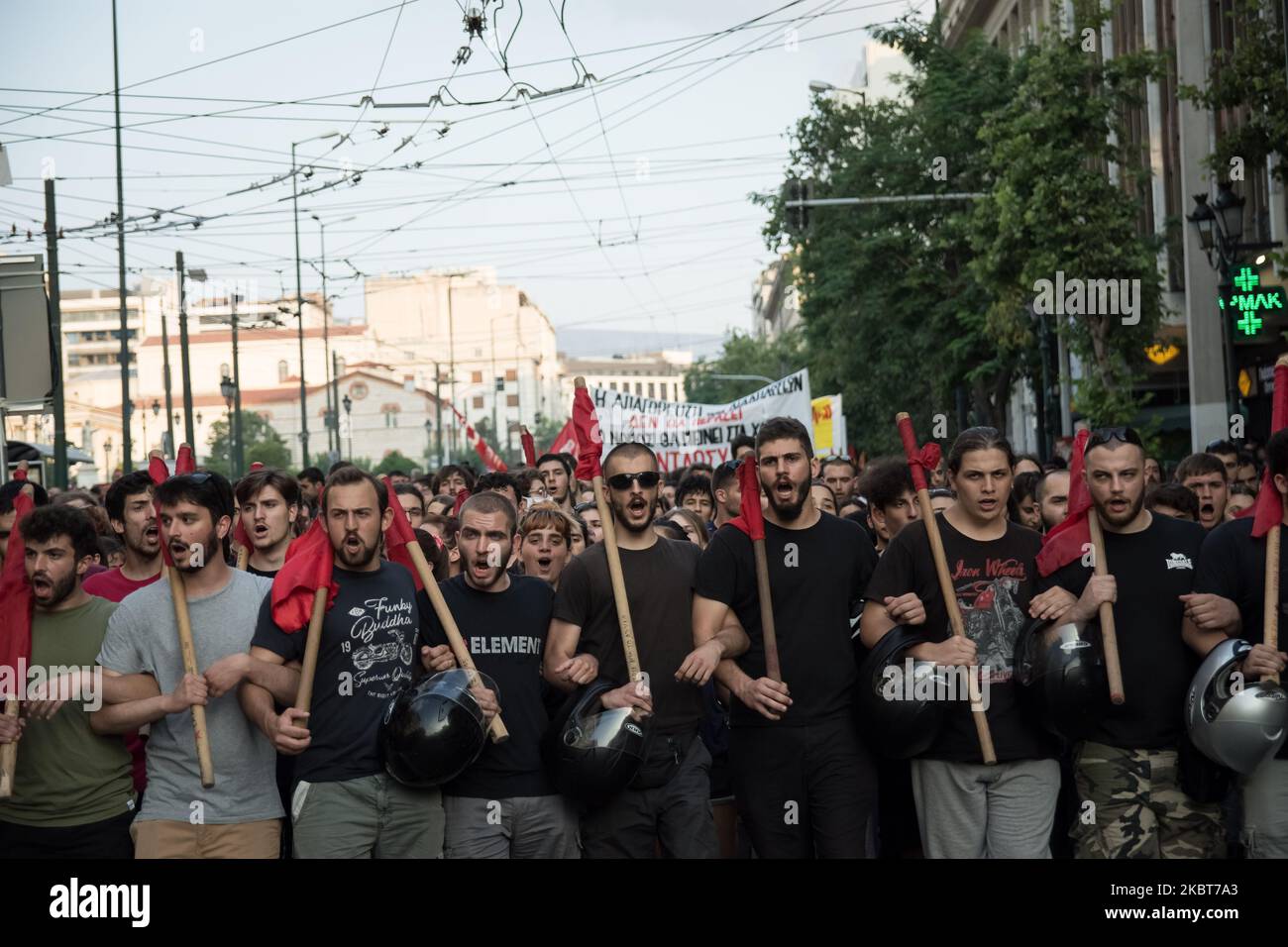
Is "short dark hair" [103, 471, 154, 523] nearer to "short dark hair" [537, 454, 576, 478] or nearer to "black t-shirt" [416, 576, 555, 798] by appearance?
"black t-shirt" [416, 576, 555, 798]

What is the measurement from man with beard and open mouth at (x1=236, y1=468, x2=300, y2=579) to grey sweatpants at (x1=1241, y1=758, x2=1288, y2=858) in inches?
158

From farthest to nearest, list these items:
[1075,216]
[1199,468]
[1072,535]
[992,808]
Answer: [1075,216], [1199,468], [1072,535], [992,808]

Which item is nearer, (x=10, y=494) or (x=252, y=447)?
(x=10, y=494)

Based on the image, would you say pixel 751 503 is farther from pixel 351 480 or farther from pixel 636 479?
pixel 351 480

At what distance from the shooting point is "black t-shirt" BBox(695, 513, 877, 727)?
656 centimetres

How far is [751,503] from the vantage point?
21.5 feet

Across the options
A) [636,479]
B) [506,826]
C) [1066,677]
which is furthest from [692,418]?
[1066,677]

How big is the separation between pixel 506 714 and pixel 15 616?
1.76m

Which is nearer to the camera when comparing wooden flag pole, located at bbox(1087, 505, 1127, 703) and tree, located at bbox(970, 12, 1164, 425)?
wooden flag pole, located at bbox(1087, 505, 1127, 703)

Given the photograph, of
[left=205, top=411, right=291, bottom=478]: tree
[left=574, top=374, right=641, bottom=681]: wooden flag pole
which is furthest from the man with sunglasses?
[left=205, top=411, right=291, bottom=478]: tree

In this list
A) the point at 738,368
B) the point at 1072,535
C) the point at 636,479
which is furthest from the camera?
the point at 738,368

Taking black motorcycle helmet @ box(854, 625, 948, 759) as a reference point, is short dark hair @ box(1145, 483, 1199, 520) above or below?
above

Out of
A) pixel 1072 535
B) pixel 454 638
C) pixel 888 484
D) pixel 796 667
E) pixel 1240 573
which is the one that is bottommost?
pixel 796 667

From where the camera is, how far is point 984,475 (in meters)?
6.48
